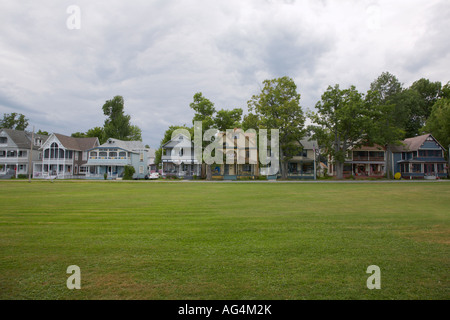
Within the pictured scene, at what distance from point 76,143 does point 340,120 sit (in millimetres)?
57893

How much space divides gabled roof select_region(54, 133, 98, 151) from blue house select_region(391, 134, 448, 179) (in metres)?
70.3

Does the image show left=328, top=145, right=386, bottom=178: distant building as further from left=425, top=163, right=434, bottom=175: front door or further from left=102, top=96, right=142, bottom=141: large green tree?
left=102, top=96, right=142, bottom=141: large green tree

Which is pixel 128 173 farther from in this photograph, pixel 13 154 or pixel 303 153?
pixel 303 153

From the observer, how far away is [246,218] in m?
Result: 9.62

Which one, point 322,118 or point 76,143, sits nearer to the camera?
point 322,118

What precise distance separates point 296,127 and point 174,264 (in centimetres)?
4245

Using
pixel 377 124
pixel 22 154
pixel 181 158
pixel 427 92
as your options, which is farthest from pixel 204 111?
pixel 427 92

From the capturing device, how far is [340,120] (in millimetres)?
46219

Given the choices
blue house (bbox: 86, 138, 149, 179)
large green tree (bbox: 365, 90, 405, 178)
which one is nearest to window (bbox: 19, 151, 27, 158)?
blue house (bbox: 86, 138, 149, 179)

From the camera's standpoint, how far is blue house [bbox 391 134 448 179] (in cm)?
5522
